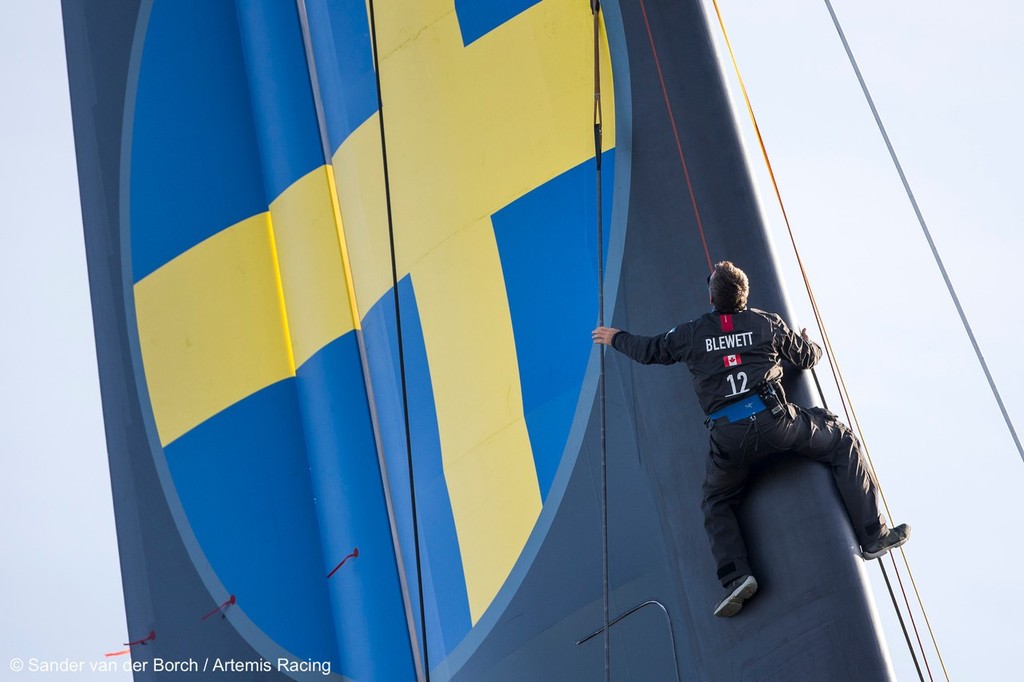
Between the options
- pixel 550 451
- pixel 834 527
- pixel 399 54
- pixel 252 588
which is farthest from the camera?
pixel 252 588

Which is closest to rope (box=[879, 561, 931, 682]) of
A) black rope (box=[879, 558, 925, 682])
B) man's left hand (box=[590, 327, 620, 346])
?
black rope (box=[879, 558, 925, 682])

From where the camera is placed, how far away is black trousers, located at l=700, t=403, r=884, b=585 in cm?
347

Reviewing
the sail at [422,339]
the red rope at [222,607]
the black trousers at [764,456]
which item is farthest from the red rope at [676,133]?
the red rope at [222,607]

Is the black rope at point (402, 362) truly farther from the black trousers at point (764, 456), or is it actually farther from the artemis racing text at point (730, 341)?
the artemis racing text at point (730, 341)

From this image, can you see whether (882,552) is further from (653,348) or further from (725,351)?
(653,348)

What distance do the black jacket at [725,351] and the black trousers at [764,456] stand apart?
9 cm

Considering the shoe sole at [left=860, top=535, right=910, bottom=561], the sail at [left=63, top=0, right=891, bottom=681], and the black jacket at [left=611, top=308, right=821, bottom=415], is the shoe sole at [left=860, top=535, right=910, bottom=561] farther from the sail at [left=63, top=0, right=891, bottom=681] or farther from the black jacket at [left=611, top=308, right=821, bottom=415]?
the black jacket at [left=611, top=308, right=821, bottom=415]

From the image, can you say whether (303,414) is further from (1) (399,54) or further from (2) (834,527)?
(2) (834,527)

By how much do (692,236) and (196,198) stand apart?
3140mm

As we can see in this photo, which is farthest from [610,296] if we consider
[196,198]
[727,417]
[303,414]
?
[196,198]

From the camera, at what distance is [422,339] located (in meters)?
5.03

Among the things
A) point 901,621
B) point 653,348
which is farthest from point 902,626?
point 653,348

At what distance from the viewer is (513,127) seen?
15.5ft

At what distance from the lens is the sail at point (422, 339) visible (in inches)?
150
